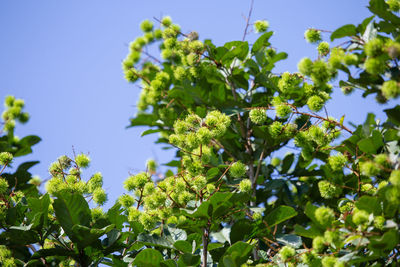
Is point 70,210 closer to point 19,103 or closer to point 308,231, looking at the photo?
point 308,231

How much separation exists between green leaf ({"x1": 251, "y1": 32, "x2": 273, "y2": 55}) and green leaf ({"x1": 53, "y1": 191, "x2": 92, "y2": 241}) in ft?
6.23

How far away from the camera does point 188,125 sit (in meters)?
2.84

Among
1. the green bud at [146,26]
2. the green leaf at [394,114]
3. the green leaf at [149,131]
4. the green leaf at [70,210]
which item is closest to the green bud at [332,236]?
the green leaf at [394,114]

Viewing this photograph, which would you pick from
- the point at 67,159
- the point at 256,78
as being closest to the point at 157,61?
the point at 256,78

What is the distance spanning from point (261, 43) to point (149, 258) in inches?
79.9

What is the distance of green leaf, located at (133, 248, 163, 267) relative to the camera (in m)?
2.51

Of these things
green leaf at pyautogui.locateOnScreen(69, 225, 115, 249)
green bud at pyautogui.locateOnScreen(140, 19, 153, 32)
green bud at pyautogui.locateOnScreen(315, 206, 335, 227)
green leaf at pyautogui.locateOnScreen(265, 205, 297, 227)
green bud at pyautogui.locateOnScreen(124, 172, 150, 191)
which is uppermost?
green bud at pyautogui.locateOnScreen(140, 19, 153, 32)

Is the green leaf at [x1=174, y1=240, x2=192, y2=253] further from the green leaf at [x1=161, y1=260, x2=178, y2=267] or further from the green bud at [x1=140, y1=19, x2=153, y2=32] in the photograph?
the green bud at [x1=140, y1=19, x2=153, y2=32]

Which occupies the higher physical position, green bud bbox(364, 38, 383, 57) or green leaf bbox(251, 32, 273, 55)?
green leaf bbox(251, 32, 273, 55)

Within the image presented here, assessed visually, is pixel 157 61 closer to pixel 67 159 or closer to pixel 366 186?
pixel 67 159

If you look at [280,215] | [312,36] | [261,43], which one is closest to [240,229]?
[280,215]

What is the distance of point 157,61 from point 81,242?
1946 mm

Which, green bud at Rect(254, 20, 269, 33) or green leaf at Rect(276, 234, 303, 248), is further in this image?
green bud at Rect(254, 20, 269, 33)

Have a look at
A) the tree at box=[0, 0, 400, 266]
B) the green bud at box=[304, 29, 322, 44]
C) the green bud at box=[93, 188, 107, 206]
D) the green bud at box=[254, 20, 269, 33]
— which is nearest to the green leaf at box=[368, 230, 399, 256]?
the tree at box=[0, 0, 400, 266]
